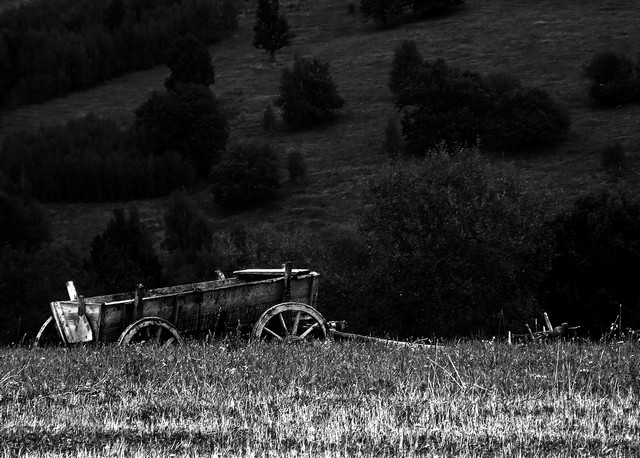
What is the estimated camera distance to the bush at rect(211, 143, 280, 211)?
9406cm

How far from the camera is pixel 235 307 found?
1552 cm

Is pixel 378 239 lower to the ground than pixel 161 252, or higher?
higher

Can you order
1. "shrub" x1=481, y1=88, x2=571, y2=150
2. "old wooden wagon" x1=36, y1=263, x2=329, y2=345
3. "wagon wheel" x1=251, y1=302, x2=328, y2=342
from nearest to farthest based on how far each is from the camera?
"old wooden wagon" x1=36, y1=263, x2=329, y2=345 < "wagon wheel" x1=251, y1=302, x2=328, y2=342 < "shrub" x1=481, y1=88, x2=571, y2=150

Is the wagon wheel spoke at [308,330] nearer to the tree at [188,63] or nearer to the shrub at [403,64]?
the shrub at [403,64]

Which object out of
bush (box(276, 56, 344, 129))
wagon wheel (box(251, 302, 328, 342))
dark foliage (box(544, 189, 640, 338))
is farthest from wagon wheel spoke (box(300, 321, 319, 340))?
bush (box(276, 56, 344, 129))

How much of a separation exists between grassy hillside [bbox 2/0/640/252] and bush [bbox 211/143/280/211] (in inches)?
92.8

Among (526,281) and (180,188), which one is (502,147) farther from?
(526,281)

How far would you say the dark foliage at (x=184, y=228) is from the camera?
86.0 meters

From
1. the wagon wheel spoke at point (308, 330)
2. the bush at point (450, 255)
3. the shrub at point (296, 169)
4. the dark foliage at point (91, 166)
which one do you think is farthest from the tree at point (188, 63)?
the wagon wheel spoke at point (308, 330)

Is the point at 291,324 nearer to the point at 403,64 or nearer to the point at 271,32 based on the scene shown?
the point at 403,64

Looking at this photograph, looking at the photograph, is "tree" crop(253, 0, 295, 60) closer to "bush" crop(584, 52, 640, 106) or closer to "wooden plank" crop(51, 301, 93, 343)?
"bush" crop(584, 52, 640, 106)

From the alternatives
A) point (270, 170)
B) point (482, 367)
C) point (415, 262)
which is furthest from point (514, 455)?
point (270, 170)

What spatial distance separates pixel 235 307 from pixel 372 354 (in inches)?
166

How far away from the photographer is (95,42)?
168 metres
